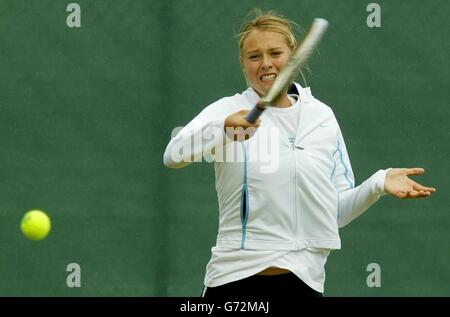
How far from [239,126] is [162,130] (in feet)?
5.59

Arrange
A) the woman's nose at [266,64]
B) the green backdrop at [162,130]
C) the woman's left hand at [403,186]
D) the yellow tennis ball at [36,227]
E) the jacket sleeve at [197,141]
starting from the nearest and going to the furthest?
the jacket sleeve at [197,141], the woman's left hand at [403,186], the woman's nose at [266,64], the yellow tennis ball at [36,227], the green backdrop at [162,130]

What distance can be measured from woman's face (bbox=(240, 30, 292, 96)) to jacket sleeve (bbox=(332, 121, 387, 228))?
1.00 ft

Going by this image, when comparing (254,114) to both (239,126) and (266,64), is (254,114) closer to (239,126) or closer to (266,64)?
(239,126)

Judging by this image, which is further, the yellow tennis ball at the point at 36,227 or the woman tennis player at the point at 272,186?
the yellow tennis ball at the point at 36,227

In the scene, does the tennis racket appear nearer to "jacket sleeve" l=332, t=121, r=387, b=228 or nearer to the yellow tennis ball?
"jacket sleeve" l=332, t=121, r=387, b=228

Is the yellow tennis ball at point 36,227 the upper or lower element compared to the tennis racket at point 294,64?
lower

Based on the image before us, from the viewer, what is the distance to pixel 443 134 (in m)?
4.70

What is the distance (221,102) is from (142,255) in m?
1.53

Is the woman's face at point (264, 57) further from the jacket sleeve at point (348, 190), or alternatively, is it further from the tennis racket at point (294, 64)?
the jacket sleeve at point (348, 190)

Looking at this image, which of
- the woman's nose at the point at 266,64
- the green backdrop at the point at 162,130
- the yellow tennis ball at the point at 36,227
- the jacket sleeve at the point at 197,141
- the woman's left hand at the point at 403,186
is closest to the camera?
the jacket sleeve at the point at 197,141

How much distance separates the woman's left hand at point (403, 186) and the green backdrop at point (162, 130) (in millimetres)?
1419

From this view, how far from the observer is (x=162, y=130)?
462cm

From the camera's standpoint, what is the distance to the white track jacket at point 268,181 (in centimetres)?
312

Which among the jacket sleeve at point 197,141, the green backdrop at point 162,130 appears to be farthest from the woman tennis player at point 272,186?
the green backdrop at point 162,130
